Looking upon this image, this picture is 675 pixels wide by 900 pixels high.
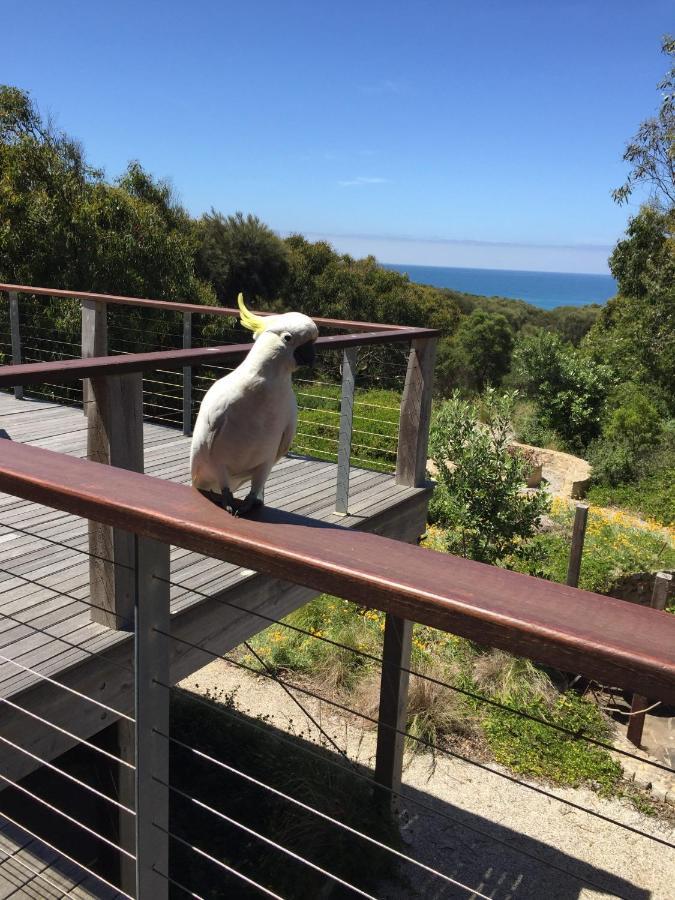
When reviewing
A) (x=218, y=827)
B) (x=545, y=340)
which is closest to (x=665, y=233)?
(x=545, y=340)

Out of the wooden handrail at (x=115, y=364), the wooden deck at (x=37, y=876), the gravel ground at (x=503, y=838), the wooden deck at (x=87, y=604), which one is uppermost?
the wooden handrail at (x=115, y=364)

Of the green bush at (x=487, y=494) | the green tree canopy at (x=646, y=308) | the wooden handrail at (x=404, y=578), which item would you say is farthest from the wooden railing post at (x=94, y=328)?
the green tree canopy at (x=646, y=308)

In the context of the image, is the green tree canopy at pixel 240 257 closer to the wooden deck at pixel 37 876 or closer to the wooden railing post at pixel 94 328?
the wooden railing post at pixel 94 328

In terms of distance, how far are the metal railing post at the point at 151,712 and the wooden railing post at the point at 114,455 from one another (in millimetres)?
1421

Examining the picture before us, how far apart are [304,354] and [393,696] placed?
11.0 feet

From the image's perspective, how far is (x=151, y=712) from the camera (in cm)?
118

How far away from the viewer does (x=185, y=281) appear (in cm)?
1423

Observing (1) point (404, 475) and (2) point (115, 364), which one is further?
(1) point (404, 475)

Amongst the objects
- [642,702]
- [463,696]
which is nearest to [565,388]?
[642,702]

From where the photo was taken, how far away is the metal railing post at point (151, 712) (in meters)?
1.11

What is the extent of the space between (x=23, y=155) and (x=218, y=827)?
11.8 m

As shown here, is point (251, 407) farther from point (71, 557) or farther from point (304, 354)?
point (71, 557)

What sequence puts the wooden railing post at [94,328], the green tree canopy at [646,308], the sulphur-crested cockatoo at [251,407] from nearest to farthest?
the sulphur-crested cockatoo at [251,407]
the wooden railing post at [94,328]
the green tree canopy at [646,308]

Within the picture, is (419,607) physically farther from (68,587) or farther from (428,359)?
(428,359)
